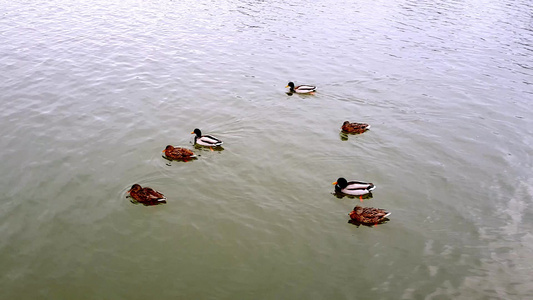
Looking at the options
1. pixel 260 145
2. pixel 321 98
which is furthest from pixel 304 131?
pixel 321 98

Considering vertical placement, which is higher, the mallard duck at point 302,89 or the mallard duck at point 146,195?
the mallard duck at point 302,89

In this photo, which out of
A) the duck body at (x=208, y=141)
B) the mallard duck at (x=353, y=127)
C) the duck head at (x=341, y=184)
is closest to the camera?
the duck head at (x=341, y=184)

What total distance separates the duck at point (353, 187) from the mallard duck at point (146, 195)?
17.7ft

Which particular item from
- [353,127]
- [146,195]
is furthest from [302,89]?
[146,195]

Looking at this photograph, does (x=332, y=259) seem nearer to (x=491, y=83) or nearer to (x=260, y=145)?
(x=260, y=145)

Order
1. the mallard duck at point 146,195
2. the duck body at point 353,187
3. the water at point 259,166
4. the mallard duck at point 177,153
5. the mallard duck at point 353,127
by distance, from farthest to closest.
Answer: the mallard duck at point 353,127
the mallard duck at point 177,153
the duck body at point 353,187
the mallard duck at point 146,195
the water at point 259,166

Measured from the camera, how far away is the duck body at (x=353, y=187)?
40.9ft

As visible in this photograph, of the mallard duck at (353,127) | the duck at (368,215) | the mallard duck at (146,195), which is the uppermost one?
the mallard duck at (353,127)

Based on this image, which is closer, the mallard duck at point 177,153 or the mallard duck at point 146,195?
the mallard duck at point 146,195

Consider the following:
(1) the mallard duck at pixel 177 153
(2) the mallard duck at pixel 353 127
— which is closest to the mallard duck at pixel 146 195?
(1) the mallard duck at pixel 177 153

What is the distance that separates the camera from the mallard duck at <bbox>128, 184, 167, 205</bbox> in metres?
11.7

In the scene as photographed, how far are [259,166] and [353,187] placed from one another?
3.33 metres

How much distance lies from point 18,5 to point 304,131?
2800cm

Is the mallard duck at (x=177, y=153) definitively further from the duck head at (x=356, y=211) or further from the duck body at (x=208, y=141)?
the duck head at (x=356, y=211)
